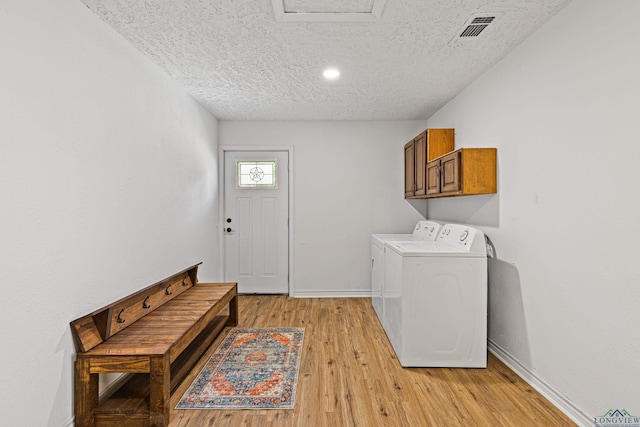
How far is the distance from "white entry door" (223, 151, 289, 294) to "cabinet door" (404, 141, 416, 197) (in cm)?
164

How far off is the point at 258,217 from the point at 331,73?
7.67 ft

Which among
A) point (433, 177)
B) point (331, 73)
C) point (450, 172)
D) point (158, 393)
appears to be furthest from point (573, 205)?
point (158, 393)

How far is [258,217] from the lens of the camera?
14.8 feet

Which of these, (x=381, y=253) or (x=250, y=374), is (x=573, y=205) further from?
(x=250, y=374)

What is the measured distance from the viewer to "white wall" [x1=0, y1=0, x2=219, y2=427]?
140 centimetres

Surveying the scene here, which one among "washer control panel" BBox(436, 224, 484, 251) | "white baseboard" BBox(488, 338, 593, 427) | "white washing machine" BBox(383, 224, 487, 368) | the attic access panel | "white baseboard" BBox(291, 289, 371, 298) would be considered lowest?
"white baseboard" BBox(488, 338, 593, 427)

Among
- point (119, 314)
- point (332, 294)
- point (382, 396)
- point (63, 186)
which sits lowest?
point (382, 396)

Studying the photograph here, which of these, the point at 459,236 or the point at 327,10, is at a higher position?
the point at 327,10

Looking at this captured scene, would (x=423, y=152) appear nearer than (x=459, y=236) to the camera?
No

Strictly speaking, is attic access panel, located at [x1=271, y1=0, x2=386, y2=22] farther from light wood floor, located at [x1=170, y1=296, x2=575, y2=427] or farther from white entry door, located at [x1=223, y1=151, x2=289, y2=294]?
white entry door, located at [x1=223, y1=151, x2=289, y2=294]

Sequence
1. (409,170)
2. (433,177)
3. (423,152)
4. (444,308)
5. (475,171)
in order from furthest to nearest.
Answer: (409,170), (423,152), (433,177), (475,171), (444,308)

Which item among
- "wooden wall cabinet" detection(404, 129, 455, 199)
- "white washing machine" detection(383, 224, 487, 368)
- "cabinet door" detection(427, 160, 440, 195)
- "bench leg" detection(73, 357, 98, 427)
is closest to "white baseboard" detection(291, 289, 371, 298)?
"wooden wall cabinet" detection(404, 129, 455, 199)

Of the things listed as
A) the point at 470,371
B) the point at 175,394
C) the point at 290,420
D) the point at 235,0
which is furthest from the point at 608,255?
the point at 175,394

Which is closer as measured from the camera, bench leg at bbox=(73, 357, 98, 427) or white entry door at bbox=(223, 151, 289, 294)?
bench leg at bbox=(73, 357, 98, 427)
